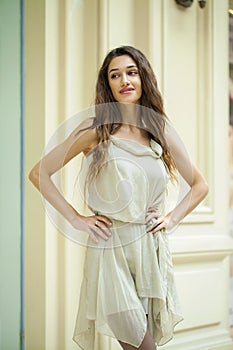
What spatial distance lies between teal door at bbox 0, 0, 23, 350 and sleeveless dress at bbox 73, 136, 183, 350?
301mm

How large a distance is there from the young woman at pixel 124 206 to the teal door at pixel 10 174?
18 centimetres

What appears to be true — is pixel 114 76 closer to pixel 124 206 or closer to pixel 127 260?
pixel 124 206

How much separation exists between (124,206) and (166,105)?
106 centimetres

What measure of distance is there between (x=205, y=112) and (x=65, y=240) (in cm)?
109

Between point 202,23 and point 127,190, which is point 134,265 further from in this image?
point 202,23

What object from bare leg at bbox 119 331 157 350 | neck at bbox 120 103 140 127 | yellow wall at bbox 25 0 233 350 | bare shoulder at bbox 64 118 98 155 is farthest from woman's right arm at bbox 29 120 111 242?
bare leg at bbox 119 331 157 350

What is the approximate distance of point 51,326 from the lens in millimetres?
2252

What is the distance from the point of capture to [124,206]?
5.80 ft

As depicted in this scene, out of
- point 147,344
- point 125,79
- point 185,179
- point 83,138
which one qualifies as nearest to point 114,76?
point 125,79

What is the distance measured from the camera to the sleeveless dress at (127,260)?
1.74m

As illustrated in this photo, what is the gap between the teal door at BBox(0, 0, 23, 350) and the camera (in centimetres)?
195

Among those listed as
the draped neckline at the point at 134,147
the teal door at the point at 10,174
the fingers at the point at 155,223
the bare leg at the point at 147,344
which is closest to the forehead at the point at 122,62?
the draped neckline at the point at 134,147

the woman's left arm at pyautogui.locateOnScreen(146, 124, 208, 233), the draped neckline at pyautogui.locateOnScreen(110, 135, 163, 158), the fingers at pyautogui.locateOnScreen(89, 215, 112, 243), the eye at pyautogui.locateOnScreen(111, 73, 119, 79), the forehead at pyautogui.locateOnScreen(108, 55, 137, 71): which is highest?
the forehead at pyautogui.locateOnScreen(108, 55, 137, 71)

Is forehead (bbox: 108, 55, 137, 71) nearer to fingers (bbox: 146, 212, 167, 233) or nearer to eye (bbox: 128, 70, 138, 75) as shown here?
eye (bbox: 128, 70, 138, 75)
